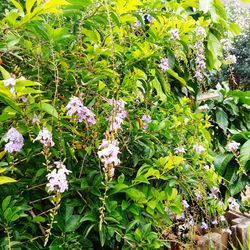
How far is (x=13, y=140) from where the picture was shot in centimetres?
97

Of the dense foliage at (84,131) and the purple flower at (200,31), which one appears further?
the purple flower at (200,31)

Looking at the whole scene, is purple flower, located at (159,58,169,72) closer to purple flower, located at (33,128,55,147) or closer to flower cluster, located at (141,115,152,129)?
flower cluster, located at (141,115,152,129)

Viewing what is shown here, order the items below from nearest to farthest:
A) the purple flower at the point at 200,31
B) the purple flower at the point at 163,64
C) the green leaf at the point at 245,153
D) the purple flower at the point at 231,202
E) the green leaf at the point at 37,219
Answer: the green leaf at the point at 37,219
the purple flower at the point at 163,64
the purple flower at the point at 200,31
the green leaf at the point at 245,153
the purple flower at the point at 231,202

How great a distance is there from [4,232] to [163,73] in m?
Answer: 0.87

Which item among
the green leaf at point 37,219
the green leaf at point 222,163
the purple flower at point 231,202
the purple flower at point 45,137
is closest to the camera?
the purple flower at point 45,137

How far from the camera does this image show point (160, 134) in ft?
4.57

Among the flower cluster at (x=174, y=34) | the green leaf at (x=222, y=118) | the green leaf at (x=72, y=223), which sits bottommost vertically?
the green leaf at (x=222, y=118)

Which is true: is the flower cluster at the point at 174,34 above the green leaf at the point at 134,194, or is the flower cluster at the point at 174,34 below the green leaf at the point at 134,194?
above

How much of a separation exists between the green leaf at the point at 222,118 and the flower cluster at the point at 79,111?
4.25 ft

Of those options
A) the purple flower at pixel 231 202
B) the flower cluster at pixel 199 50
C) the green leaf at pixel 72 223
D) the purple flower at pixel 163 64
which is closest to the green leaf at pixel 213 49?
the flower cluster at pixel 199 50

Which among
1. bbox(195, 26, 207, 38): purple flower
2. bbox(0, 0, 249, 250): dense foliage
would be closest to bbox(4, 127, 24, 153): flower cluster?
bbox(0, 0, 249, 250): dense foliage

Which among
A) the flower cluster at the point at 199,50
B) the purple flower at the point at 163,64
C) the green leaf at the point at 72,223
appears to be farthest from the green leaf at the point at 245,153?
the green leaf at the point at 72,223

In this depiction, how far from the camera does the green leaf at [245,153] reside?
6.51 feet

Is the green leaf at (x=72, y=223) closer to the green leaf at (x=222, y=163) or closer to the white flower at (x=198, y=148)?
the white flower at (x=198, y=148)
